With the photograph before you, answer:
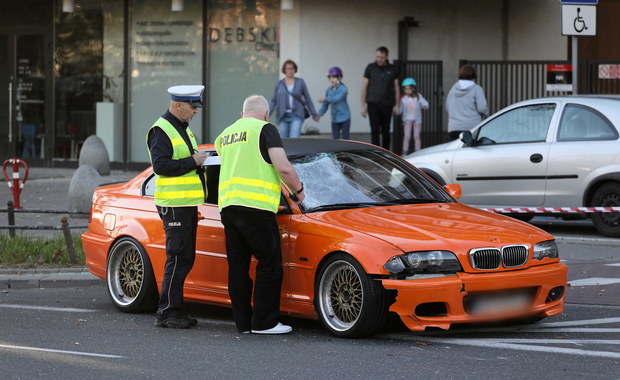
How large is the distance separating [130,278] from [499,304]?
3.15m

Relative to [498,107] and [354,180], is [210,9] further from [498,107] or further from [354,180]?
[354,180]

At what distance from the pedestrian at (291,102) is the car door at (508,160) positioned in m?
4.63

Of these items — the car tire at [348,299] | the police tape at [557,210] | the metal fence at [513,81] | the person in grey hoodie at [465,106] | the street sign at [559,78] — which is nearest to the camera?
the car tire at [348,299]

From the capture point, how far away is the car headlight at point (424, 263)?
753cm

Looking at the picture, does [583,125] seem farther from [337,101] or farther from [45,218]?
[45,218]

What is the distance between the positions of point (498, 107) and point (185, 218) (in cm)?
1306

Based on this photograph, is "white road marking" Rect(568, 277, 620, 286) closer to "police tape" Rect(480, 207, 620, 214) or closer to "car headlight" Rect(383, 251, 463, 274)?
"police tape" Rect(480, 207, 620, 214)

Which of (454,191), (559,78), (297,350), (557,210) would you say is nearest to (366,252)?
(297,350)

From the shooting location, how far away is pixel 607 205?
518 inches

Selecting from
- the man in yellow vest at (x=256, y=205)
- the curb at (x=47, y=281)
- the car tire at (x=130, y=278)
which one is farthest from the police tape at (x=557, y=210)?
the man in yellow vest at (x=256, y=205)

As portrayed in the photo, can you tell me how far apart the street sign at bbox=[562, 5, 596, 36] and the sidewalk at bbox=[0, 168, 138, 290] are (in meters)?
6.29

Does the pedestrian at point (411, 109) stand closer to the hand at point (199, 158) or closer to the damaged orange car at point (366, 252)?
the damaged orange car at point (366, 252)

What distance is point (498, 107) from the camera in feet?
68.2

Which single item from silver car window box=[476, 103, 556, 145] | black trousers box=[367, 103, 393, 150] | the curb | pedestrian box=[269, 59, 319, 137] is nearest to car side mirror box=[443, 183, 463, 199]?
the curb
